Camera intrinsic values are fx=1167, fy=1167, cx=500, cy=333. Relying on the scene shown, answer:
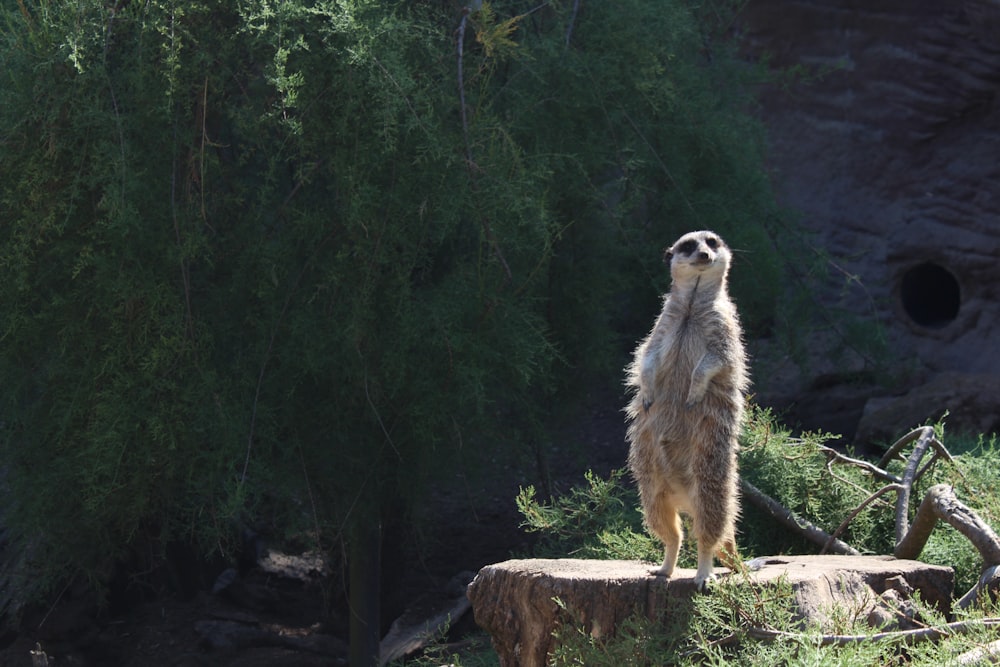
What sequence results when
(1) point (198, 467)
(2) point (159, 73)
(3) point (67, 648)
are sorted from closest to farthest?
(2) point (159, 73) → (1) point (198, 467) → (3) point (67, 648)

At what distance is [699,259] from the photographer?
3.13 meters

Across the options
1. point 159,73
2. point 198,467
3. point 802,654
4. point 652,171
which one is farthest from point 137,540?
point 802,654

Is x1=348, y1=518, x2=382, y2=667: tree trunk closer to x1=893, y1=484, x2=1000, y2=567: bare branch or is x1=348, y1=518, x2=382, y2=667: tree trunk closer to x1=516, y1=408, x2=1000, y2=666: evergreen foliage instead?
x1=516, y1=408, x2=1000, y2=666: evergreen foliage

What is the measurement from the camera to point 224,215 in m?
4.50

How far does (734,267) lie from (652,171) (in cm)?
59

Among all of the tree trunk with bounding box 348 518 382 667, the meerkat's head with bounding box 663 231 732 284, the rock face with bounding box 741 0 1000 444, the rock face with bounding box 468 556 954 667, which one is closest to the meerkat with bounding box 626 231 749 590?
the meerkat's head with bounding box 663 231 732 284

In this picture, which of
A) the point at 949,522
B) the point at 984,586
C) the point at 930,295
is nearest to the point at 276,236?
the point at 949,522

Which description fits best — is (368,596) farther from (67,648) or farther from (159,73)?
(159,73)

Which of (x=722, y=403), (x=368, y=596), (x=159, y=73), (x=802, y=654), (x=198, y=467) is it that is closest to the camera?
(x=802, y=654)

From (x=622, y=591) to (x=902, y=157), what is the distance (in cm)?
500

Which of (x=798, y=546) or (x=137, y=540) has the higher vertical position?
(x=798, y=546)

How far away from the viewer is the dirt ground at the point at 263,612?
5.28 m

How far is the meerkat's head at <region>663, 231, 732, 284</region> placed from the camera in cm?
314

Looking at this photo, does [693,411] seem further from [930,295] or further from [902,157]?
[930,295]
